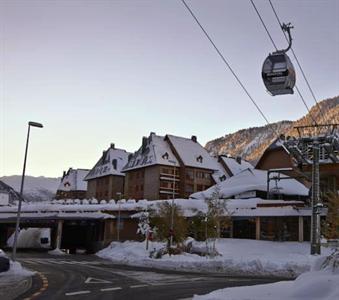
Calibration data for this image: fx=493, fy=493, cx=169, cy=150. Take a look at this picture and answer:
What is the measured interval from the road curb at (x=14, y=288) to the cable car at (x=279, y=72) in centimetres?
960

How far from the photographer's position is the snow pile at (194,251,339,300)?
1017 cm

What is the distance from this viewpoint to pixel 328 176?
174 feet

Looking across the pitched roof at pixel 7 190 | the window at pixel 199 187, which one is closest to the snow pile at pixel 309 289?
the window at pixel 199 187

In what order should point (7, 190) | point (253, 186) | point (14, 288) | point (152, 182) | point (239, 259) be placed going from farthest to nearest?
point (7, 190) → point (152, 182) → point (253, 186) → point (239, 259) → point (14, 288)

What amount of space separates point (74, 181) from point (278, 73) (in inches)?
4565

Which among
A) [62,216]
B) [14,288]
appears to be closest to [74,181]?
[62,216]

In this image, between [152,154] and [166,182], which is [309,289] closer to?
[166,182]

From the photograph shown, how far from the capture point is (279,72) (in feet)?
39.8

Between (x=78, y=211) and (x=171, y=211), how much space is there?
72.5 feet

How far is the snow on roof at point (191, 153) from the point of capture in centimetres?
8819

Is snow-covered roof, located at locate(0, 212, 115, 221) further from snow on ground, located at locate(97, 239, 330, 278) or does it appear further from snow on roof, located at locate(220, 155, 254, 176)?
snow on roof, located at locate(220, 155, 254, 176)

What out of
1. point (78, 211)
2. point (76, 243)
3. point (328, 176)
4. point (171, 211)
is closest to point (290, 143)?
point (171, 211)

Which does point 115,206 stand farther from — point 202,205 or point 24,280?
point 24,280

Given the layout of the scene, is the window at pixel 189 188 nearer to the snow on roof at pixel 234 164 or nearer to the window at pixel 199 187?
the window at pixel 199 187
